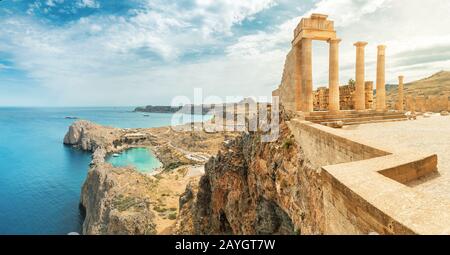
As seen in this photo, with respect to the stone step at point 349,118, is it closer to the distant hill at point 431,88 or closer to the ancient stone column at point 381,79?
the ancient stone column at point 381,79

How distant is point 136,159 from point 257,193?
63003 mm

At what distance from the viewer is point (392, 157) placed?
13.5ft

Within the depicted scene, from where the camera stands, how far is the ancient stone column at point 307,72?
12237mm

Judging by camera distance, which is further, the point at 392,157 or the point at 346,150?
the point at 346,150

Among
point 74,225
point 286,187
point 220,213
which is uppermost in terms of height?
point 286,187

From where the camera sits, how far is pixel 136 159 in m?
70.8

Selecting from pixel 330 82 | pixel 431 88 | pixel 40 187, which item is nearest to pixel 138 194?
pixel 330 82

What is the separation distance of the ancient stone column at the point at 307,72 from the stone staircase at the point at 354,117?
91cm

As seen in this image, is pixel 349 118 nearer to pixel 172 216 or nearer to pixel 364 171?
pixel 364 171

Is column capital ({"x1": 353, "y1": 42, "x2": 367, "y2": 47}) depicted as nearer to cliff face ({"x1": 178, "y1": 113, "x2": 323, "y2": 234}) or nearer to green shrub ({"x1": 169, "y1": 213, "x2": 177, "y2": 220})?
cliff face ({"x1": 178, "y1": 113, "x2": 323, "y2": 234})
